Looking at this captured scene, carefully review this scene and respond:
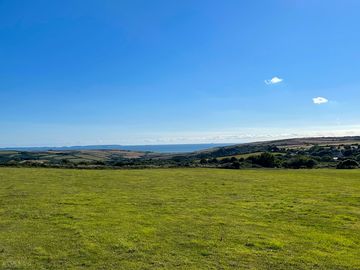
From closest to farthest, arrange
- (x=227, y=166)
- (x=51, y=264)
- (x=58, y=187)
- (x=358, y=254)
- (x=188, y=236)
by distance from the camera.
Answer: (x=51, y=264) → (x=358, y=254) → (x=188, y=236) → (x=58, y=187) → (x=227, y=166)

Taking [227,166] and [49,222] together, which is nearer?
[49,222]

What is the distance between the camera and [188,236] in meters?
15.3

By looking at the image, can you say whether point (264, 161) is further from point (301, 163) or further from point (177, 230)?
point (177, 230)

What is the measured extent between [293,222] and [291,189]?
45.4 feet

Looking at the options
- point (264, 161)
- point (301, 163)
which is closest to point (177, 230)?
point (301, 163)

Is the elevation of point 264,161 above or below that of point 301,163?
above

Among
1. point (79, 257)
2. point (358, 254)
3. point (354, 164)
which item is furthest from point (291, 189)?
point (354, 164)

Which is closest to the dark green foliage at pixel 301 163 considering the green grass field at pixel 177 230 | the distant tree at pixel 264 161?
the distant tree at pixel 264 161

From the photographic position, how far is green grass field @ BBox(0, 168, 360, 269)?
1232 centimetres

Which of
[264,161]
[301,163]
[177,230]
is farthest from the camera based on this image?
[264,161]

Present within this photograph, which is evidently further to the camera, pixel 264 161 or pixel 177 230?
pixel 264 161

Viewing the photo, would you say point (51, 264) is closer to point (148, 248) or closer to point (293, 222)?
point (148, 248)

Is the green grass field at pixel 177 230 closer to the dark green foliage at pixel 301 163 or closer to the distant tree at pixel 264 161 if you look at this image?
the dark green foliage at pixel 301 163

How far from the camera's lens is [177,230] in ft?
53.3
